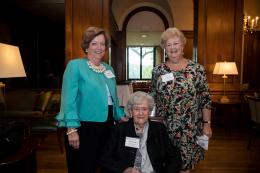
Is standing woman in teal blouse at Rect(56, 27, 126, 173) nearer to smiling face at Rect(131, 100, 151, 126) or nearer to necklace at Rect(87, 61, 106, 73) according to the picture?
necklace at Rect(87, 61, 106, 73)

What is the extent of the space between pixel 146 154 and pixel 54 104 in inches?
147

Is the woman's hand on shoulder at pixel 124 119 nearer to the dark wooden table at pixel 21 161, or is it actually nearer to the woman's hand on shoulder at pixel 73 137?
the woman's hand on shoulder at pixel 73 137

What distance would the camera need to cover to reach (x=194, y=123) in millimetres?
2033

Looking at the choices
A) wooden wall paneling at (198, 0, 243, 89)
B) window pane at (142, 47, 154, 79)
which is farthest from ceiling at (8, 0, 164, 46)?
wooden wall paneling at (198, 0, 243, 89)

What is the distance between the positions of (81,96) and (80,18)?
359cm

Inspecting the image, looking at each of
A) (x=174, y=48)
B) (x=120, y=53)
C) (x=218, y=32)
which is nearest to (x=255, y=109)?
(x=218, y=32)

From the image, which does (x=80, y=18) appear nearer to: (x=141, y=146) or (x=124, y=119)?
(x=124, y=119)

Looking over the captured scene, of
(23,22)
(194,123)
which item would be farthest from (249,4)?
(194,123)

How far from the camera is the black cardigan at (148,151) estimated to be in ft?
6.12

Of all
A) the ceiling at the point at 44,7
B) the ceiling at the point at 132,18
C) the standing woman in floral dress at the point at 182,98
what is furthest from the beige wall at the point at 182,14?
the standing woman in floral dress at the point at 182,98

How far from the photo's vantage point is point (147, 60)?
48.0 ft

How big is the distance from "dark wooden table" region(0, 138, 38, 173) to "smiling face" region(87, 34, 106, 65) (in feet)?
2.52

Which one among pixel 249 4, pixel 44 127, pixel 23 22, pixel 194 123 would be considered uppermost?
pixel 249 4

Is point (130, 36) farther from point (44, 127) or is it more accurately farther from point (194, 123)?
point (194, 123)
